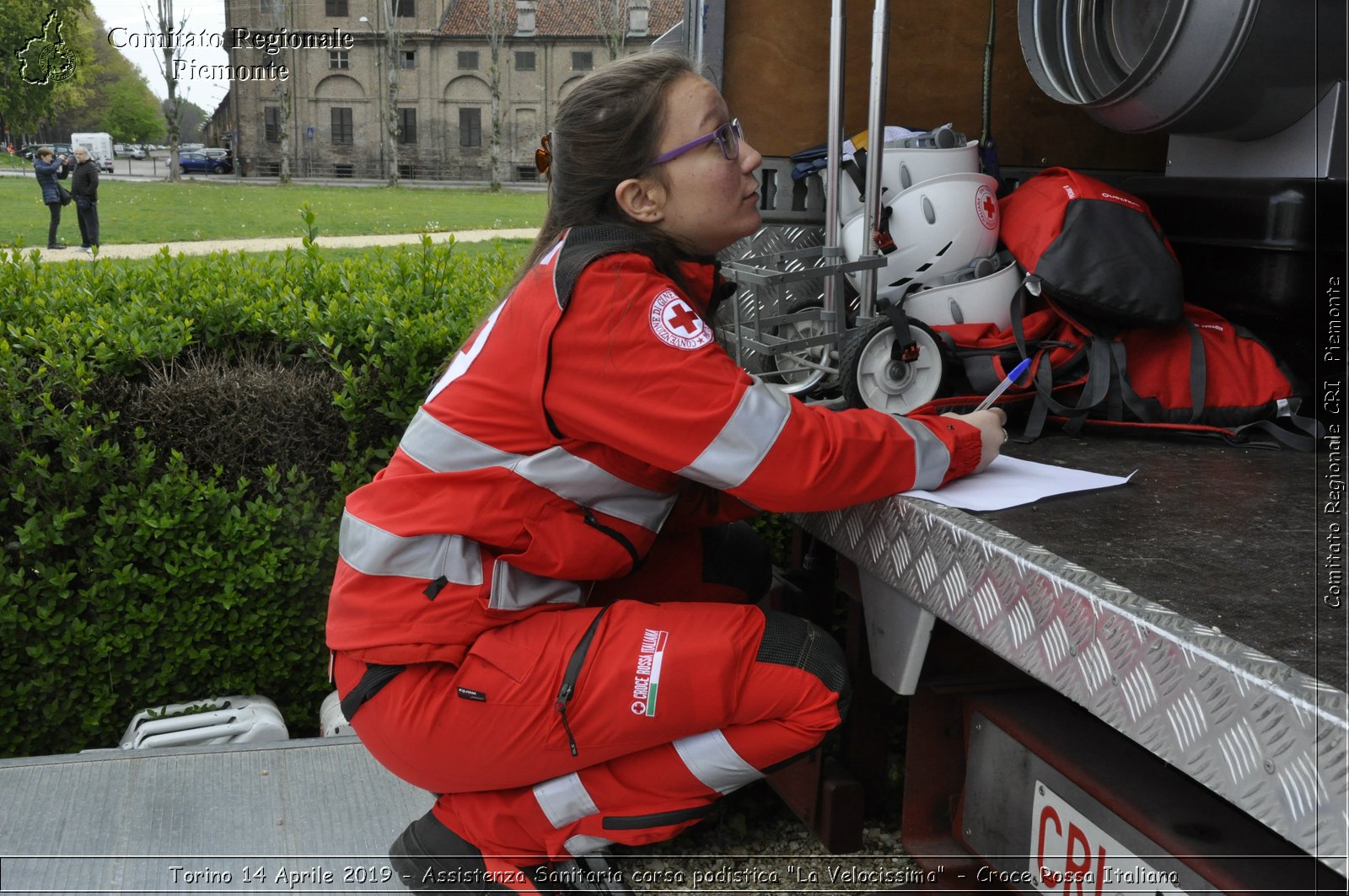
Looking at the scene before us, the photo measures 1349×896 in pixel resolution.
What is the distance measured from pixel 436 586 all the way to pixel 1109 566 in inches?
44.5

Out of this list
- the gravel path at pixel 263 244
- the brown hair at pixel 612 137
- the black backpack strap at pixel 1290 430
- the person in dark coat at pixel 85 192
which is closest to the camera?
the brown hair at pixel 612 137

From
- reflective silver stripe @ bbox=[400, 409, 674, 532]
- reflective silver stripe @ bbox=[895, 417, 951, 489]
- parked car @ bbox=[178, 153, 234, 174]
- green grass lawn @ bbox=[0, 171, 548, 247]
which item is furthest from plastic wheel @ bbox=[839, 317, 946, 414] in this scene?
parked car @ bbox=[178, 153, 234, 174]

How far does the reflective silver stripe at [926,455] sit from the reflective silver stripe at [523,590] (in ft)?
2.25

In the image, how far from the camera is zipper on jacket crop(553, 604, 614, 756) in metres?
2.00

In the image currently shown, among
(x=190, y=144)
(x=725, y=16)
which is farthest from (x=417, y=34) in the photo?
(x=725, y=16)

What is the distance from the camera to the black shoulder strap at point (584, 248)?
197cm

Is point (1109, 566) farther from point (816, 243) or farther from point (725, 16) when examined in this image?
point (725, 16)

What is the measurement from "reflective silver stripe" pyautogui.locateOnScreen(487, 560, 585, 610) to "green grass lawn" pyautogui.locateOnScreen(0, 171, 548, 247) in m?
12.9

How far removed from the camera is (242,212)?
85.0ft

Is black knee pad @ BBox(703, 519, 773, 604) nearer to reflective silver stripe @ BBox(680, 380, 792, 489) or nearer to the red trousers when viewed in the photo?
the red trousers

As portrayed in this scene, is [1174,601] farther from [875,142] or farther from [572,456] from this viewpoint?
[875,142]

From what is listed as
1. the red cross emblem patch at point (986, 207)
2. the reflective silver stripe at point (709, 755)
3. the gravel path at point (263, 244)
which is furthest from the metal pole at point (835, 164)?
the gravel path at point (263, 244)

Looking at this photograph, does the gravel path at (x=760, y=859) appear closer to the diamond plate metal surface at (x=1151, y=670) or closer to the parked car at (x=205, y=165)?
the diamond plate metal surface at (x=1151, y=670)

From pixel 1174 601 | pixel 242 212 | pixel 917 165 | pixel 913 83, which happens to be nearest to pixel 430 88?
pixel 242 212
